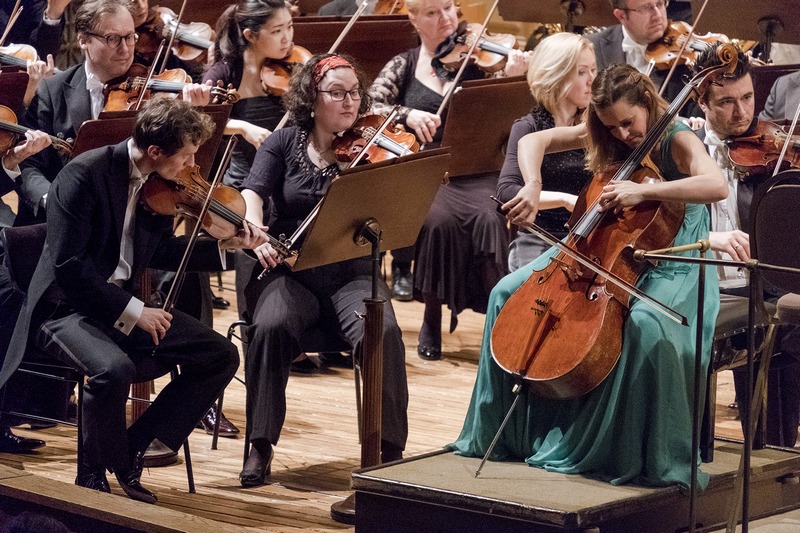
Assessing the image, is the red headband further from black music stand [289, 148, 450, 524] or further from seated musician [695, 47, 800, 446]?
seated musician [695, 47, 800, 446]

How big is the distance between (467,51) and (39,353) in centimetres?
206

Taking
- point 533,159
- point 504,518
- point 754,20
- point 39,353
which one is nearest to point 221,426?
point 39,353

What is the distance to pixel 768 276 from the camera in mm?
2750

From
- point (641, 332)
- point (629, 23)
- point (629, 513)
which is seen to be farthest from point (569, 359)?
point (629, 23)

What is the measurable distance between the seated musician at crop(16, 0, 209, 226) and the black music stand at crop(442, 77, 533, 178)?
1.06 metres

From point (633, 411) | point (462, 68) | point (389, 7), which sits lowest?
point (633, 411)

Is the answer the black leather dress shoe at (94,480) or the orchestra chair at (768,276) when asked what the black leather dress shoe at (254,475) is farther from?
the orchestra chair at (768,276)

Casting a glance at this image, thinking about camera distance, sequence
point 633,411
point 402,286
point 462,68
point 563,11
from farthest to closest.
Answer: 1. point 402,286
2. point 563,11
3. point 462,68
4. point 633,411

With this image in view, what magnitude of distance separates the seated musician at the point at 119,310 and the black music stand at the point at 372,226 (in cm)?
33

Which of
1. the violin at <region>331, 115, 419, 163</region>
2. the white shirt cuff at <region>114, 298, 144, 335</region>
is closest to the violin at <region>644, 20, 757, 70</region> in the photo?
the violin at <region>331, 115, 419, 163</region>

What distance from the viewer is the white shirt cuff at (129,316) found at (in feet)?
9.76

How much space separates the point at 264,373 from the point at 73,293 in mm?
535

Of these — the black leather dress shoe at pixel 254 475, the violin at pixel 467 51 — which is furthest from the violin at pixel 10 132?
the violin at pixel 467 51

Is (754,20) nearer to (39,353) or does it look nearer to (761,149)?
(761,149)
